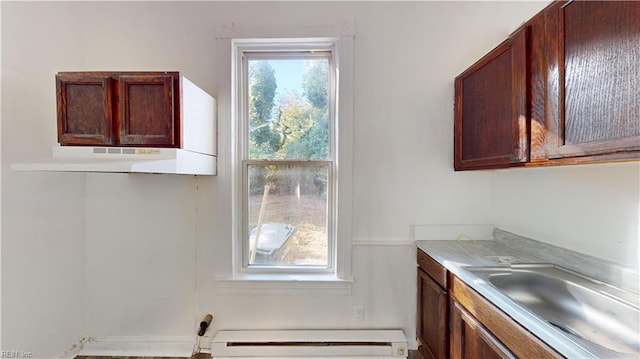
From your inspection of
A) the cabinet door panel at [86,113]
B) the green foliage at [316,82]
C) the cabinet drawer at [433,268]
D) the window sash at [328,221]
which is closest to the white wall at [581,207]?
the cabinet drawer at [433,268]

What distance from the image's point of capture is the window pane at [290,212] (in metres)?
Answer: 2.18

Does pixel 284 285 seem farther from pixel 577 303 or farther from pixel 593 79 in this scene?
pixel 593 79

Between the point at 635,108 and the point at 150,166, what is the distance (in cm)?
201

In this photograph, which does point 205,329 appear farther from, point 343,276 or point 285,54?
point 285,54

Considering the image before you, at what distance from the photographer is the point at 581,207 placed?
4.81 ft

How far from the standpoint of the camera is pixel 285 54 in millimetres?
2150

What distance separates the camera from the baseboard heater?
194 cm

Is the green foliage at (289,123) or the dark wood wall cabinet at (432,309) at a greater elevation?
the green foliage at (289,123)

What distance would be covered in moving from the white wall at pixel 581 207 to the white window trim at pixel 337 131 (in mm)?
1140

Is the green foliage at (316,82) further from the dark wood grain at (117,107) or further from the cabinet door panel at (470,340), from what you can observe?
the cabinet door panel at (470,340)

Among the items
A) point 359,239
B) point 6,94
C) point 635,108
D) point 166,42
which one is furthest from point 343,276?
point 6,94

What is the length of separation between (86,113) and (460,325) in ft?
7.65

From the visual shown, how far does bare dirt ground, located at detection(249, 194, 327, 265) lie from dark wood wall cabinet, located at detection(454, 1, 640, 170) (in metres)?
1.22

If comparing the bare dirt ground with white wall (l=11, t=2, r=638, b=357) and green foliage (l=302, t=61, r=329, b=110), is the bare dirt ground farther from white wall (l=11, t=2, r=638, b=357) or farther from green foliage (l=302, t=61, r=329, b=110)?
green foliage (l=302, t=61, r=329, b=110)
